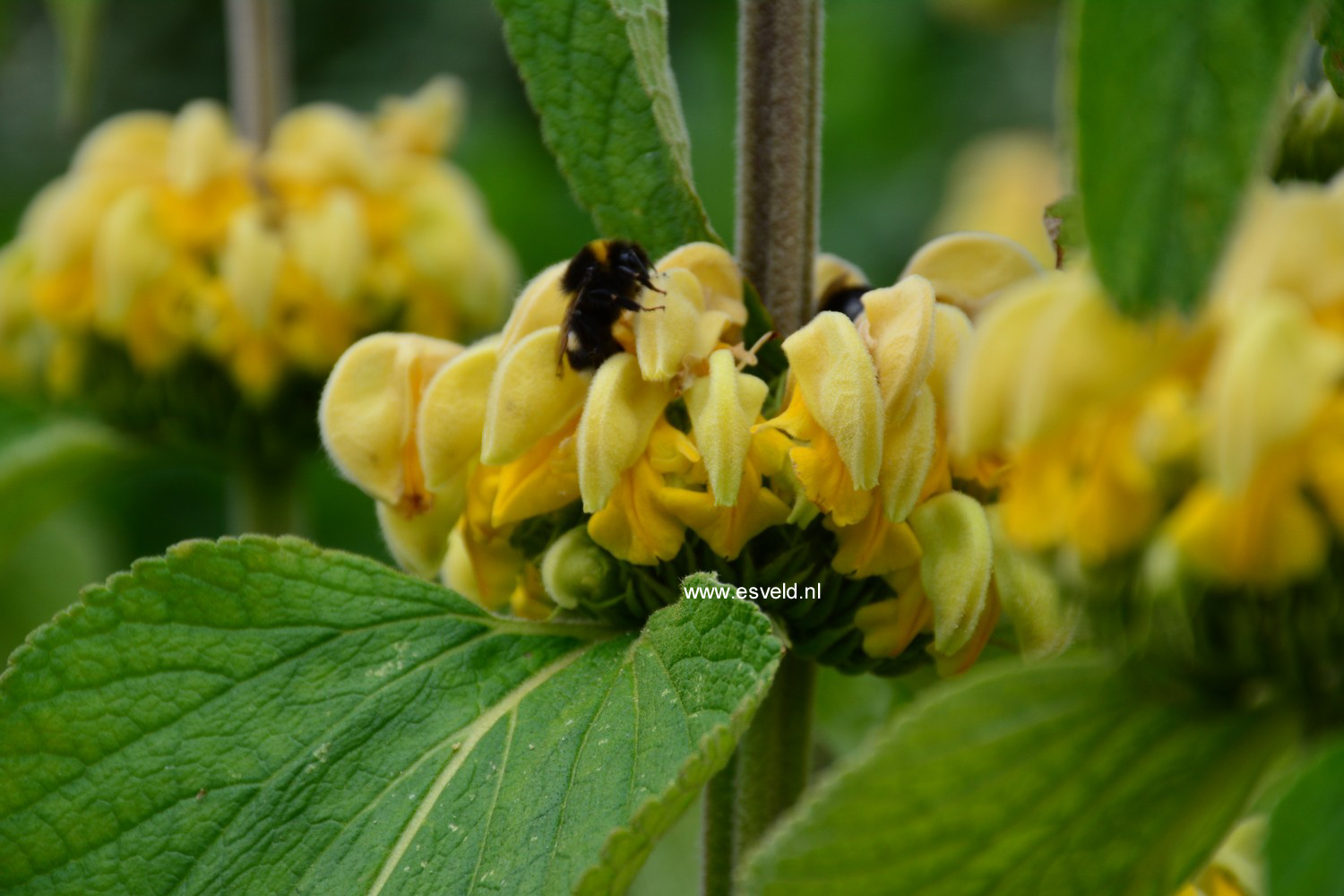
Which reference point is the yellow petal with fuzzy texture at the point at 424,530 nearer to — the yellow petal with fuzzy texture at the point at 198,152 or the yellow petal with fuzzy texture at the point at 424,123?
the yellow petal with fuzzy texture at the point at 198,152

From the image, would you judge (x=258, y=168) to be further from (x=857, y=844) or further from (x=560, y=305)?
(x=857, y=844)

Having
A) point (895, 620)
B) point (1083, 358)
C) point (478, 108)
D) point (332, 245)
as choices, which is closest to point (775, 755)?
point (895, 620)

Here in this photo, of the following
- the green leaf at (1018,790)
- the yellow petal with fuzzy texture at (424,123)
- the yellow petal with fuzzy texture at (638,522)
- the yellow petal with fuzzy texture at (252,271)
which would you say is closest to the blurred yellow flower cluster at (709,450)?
the yellow petal with fuzzy texture at (638,522)

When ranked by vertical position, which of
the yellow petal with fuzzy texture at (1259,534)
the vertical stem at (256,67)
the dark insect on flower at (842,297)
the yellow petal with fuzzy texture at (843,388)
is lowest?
the yellow petal with fuzzy texture at (1259,534)

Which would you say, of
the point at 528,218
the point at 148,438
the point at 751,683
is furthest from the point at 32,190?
the point at 751,683


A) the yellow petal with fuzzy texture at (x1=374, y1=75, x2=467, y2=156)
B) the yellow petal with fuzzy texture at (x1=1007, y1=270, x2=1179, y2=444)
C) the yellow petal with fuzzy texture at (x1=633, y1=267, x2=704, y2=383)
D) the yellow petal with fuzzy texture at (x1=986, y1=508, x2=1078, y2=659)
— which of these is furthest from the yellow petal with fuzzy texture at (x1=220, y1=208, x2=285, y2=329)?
the yellow petal with fuzzy texture at (x1=1007, y1=270, x2=1179, y2=444)

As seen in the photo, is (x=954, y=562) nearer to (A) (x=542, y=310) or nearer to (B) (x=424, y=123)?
(A) (x=542, y=310)

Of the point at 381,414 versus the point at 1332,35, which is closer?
the point at 1332,35
